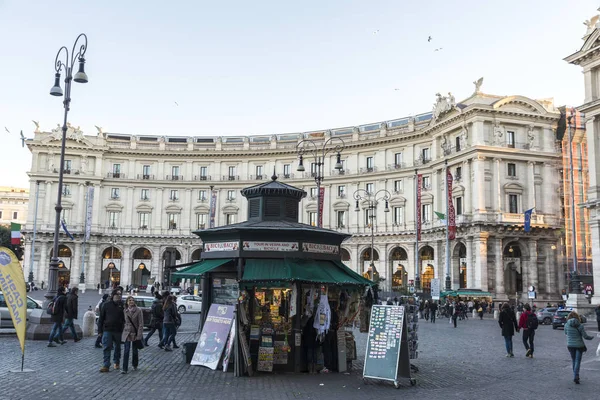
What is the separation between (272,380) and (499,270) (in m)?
47.0

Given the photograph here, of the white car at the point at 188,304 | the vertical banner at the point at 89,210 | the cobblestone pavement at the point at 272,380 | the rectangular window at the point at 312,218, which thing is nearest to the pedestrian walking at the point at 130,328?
the cobblestone pavement at the point at 272,380

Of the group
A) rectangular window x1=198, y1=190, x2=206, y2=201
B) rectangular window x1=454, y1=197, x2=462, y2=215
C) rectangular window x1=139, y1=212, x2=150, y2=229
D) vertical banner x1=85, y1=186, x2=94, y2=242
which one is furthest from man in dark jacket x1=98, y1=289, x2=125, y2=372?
rectangular window x1=139, y1=212, x2=150, y2=229

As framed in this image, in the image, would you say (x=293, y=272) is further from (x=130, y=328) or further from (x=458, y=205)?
(x=458, y=205)

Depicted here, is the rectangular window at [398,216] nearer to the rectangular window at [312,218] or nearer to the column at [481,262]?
the rectangular window at [312,218]

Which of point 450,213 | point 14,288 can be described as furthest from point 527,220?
point 14,288

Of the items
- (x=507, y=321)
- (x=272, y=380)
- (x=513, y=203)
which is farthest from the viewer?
(x=513, y=203)

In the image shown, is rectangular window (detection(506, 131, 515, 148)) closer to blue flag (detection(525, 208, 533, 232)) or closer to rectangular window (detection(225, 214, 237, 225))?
blue flag (detection(525, 208, 533, 232))

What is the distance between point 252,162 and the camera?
78.7 m

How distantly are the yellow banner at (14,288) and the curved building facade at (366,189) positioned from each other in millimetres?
37283

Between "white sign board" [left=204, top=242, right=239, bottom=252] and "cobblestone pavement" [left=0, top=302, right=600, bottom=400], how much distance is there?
303 centimetres

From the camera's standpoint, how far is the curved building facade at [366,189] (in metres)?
57.8

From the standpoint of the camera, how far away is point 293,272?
1429 centimetres

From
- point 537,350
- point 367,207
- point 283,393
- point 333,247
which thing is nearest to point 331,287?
point 333,247

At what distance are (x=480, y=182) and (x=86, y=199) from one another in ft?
163
